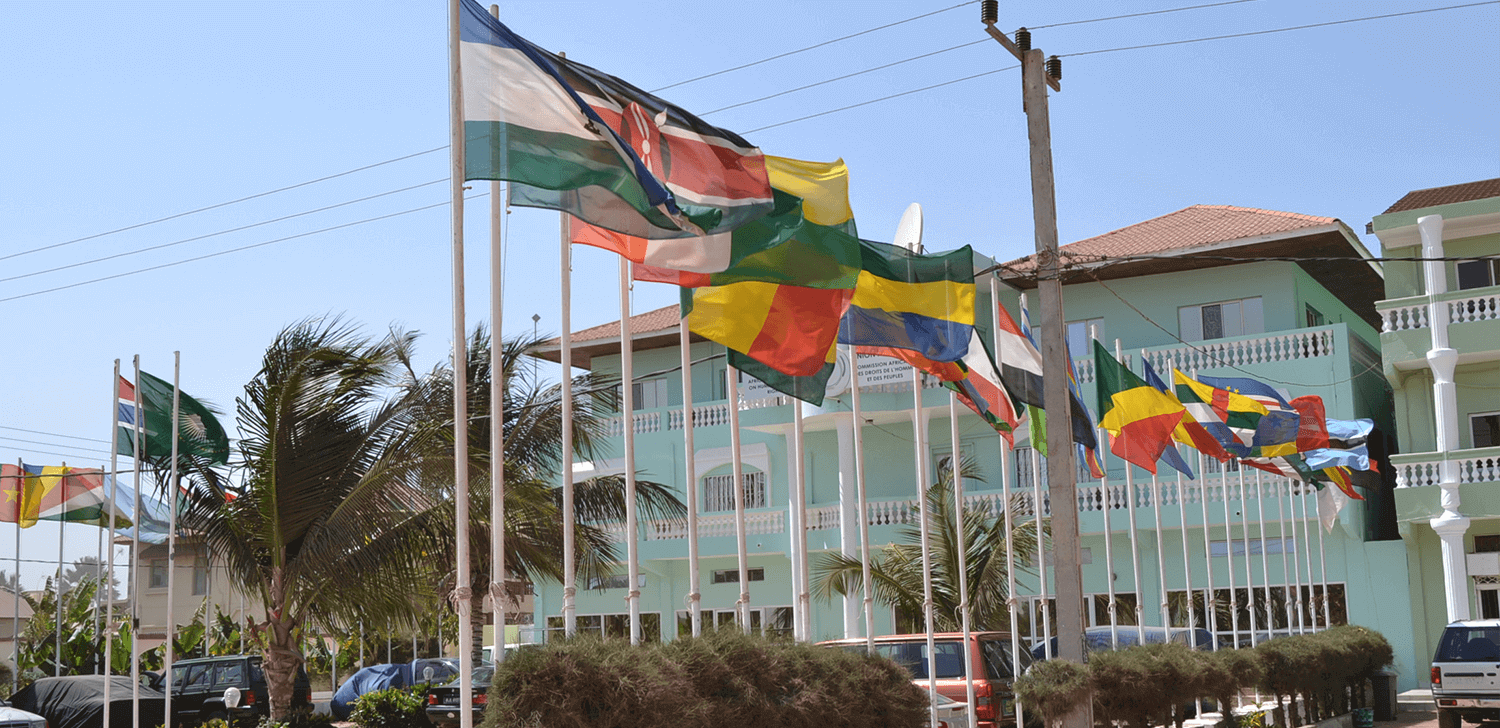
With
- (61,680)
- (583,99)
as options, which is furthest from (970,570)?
(583,99)

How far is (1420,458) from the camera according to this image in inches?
1117

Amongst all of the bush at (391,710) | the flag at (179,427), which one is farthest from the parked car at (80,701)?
the flag at (179,427)

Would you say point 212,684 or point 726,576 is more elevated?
point 726,576

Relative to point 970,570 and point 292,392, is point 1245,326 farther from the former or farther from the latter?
point 292,392

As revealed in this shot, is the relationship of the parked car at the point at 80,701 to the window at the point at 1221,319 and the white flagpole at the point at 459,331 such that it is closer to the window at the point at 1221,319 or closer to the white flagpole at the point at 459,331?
the white flagpole at the point at 459,331

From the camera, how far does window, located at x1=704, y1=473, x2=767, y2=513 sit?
35.7 meters

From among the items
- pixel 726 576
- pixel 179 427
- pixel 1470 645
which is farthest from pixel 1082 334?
pixel 179 427

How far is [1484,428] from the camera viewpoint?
98.7 ft

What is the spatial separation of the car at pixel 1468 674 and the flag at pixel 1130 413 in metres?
5.46

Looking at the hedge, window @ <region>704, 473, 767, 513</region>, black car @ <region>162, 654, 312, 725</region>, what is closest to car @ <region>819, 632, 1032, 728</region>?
the hedge

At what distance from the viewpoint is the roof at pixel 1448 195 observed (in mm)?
31391

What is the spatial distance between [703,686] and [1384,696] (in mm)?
19888

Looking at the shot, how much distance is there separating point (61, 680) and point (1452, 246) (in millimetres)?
28032

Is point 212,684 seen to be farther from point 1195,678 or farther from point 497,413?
point 497,413
